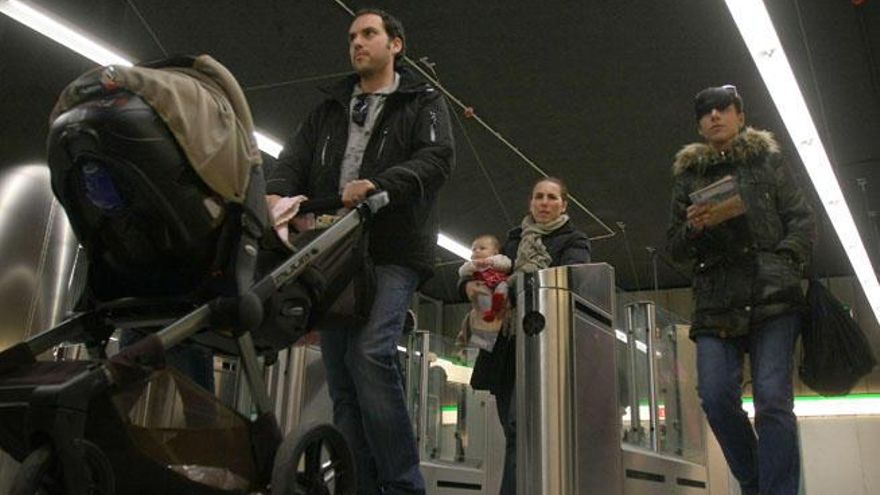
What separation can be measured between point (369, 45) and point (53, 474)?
1.59 metres

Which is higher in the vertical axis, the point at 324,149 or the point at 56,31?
the point at 56,31

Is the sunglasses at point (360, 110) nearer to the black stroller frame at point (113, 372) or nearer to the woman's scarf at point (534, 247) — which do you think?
the black stroller frame at point (113, 372)

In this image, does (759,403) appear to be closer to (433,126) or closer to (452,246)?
(433,126)

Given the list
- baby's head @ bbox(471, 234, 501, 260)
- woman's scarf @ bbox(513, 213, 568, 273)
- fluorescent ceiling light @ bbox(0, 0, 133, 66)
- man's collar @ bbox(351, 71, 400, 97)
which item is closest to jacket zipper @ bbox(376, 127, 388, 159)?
man's collar @ bbox(351, 71, 400, 97)

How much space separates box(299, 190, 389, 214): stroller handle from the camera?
2.07 m

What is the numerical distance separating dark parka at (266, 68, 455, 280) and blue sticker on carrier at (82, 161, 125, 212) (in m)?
0.73

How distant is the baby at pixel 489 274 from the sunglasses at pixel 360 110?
1128mm

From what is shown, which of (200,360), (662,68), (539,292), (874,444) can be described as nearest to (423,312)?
(874,444)

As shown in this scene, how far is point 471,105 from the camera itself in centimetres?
734

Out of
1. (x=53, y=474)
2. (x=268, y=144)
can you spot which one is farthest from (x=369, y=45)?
(x=268, y=144)

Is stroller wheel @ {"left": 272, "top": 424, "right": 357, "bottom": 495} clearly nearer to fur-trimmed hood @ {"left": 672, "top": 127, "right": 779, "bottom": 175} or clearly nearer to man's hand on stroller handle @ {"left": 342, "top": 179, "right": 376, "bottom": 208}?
man's hand on stroller handle @ {"left": 342, "top": 179, "right": 376, "bottom": 208}

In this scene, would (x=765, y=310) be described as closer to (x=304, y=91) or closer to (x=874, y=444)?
(x=304, y=91)

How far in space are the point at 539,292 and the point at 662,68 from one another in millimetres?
4289

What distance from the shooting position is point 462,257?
39.1ft
